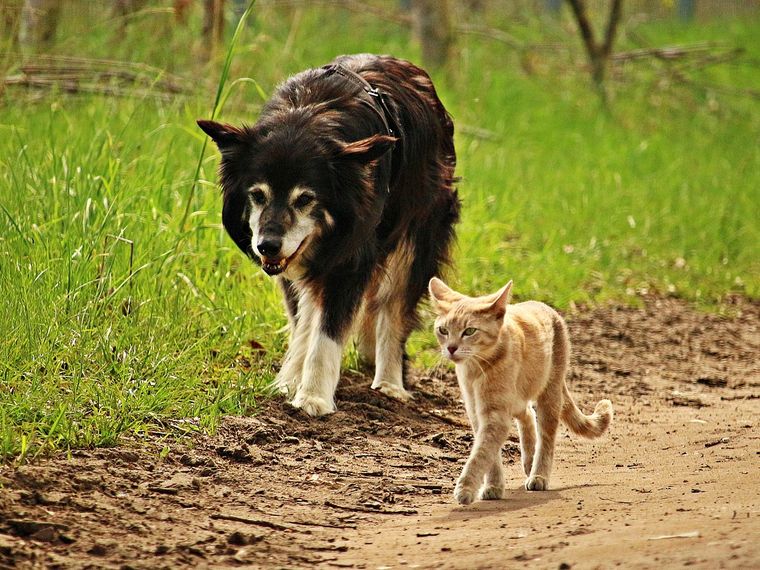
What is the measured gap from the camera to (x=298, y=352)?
5594 millimetres

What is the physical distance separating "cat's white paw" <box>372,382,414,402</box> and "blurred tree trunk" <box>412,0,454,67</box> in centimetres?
700

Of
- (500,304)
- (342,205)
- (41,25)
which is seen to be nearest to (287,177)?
(342,205)

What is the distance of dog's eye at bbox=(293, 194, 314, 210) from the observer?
17.2 ft

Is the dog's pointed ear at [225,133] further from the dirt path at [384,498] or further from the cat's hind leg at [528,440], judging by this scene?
the cat's hind leg at [528,440]

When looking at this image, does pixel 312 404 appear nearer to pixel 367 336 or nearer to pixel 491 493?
pixel 367 336

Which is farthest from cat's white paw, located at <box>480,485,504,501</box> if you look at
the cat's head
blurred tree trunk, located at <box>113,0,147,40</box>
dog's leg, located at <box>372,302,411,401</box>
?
blurred tree trunk, located at <box>113,0,147,40</box>

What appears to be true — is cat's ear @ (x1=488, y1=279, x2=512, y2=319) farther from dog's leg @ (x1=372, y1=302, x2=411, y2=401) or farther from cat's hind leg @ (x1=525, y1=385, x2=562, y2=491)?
dog's leg @ (x1=372, y1=302, x2=411, y2=401)

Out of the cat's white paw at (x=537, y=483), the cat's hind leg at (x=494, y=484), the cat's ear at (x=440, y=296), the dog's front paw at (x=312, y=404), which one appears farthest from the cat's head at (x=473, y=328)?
the dog's front paw at (x=312, y=404)

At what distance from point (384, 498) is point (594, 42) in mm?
10730

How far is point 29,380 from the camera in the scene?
15.0ft

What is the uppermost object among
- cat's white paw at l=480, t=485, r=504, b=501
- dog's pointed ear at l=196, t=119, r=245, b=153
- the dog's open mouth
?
dog's pointed ear at l=196, t=119, r=245, b=153

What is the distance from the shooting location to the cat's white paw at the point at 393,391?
584cm

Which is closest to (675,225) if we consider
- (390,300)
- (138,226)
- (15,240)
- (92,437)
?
(390,300)

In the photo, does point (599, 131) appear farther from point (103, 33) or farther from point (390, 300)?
point (390, 300)
